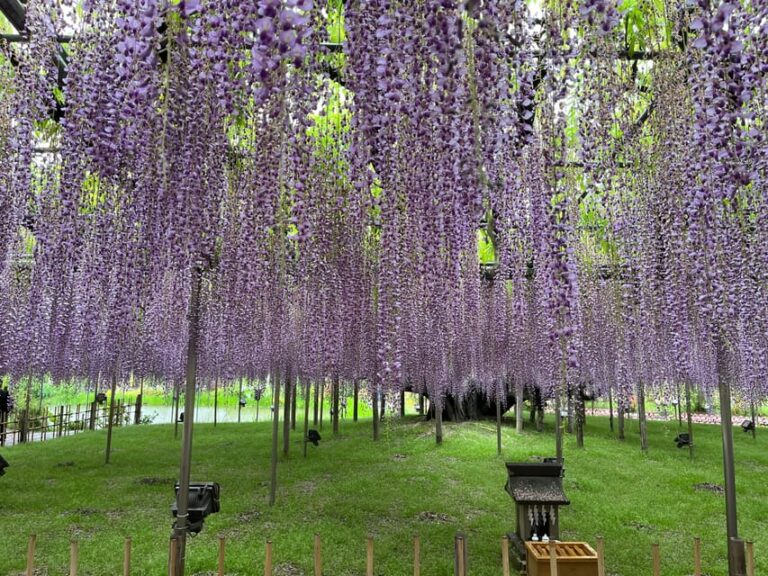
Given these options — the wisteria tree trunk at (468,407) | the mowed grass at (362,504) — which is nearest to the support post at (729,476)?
the mowed grass at (362,504)

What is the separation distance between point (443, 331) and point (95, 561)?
527 centimetres

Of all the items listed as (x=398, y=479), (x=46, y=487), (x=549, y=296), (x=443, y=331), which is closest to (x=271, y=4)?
(x=549, y=296)

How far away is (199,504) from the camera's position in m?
4.36

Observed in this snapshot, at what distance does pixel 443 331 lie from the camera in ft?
27.7

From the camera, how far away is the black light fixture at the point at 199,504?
4.21 metres

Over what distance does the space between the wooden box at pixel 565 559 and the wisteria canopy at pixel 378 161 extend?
138 centimetres

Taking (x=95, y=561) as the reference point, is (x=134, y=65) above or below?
above

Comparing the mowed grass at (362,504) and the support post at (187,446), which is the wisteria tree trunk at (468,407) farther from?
the support post at (187,446)

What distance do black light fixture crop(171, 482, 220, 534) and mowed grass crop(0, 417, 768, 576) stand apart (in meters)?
1.06

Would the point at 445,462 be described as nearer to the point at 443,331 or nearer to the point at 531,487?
the point at 443,331

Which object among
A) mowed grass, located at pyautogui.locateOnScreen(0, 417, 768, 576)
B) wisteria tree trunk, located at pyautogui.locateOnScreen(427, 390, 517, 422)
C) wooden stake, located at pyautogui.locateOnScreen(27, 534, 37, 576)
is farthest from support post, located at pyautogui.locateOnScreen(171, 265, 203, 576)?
wisteria tree trunk, located at pyautogui.locateOnScreen(427, 390, 517, 422)

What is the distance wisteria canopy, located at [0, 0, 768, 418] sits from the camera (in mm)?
2379

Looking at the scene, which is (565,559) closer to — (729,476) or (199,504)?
(729,476)

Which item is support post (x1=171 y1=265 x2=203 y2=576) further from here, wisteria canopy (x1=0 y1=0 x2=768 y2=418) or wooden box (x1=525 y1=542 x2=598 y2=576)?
wooden box (x1=525 y1=542 x2=598 y2=576)
